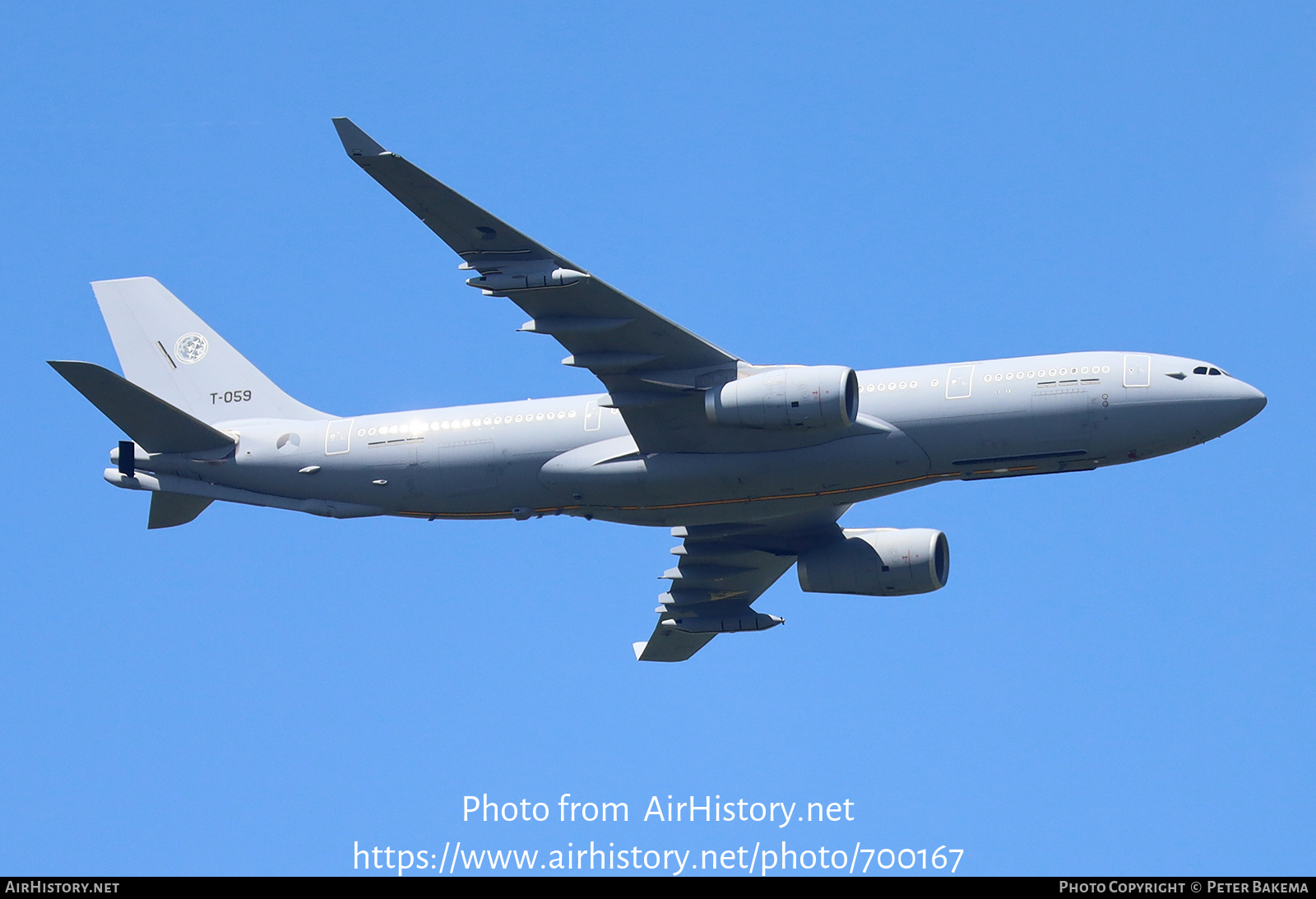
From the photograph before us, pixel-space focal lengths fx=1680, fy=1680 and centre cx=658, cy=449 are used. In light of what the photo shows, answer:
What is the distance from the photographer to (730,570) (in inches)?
1954

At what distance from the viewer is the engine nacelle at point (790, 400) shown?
3919 cm

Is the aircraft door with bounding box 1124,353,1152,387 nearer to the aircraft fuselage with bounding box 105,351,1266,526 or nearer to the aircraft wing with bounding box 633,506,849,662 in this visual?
the aircraft fuselage with bounding box 105,351,1266,526

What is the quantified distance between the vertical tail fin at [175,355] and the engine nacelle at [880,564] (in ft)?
53.3

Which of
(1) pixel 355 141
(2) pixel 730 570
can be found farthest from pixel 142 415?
(2) pixel 730 570

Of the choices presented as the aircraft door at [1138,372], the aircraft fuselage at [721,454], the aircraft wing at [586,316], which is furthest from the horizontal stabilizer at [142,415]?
the aircraft door at [1138,372]

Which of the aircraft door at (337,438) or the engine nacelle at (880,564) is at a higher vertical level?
the aircraft door at (337,438)

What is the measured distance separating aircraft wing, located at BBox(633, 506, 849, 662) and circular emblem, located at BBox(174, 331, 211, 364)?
578 inches

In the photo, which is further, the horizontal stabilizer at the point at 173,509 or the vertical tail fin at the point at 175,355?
the vertical tail fin at the point at 175,355

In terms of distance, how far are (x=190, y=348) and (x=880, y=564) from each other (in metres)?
20.9

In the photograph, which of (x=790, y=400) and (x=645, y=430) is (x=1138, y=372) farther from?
(x=645, y=430)

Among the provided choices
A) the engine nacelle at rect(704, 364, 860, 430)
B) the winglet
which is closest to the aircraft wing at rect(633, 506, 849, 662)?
the engine nacelle at rect(704, 364, 860, 430)

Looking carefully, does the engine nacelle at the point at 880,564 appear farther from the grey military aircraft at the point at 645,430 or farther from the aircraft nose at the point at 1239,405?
the aircraft nose at the point at 1239,405
